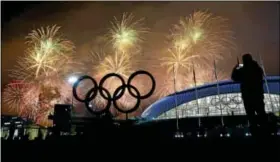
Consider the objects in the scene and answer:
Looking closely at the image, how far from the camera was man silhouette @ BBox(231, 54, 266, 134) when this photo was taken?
24.0 ft

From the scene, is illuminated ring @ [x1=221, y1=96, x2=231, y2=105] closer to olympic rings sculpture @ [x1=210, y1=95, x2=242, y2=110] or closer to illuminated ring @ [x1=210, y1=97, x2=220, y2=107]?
olympic rings sculpture @ [x1=210, y1=95, x2=242, y2=110]

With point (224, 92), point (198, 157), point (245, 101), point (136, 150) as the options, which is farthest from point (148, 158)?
point (224, 92)

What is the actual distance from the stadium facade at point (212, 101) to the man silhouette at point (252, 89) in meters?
38.8

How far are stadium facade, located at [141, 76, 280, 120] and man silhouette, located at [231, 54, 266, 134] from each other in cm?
3884

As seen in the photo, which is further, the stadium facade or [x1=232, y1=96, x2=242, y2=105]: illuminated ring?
[x1=232, y1=96, x2=242, y2=105]: illuminated ring

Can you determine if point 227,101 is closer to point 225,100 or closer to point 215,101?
point 225,100

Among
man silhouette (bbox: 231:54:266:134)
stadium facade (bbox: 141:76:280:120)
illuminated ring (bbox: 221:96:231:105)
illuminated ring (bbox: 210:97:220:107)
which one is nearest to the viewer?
man silhouette (bbox: 231:54:266:134)

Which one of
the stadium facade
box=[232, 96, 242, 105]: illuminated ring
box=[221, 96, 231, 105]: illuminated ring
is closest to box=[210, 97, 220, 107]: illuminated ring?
the stadium facade

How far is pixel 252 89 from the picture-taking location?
7.52 metres

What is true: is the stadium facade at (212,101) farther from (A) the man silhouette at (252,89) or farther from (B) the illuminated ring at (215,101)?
(A) the man silhouette at (252,89)

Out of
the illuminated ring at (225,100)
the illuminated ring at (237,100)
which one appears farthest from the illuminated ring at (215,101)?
the illuminated ring at (237,100)

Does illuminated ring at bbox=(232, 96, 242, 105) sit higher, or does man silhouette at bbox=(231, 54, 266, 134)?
illuminated ring at bbox=(232, 96, 242, 105)

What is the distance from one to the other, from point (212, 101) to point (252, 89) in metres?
47.1

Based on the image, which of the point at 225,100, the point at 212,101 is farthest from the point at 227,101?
the point at 212,101
